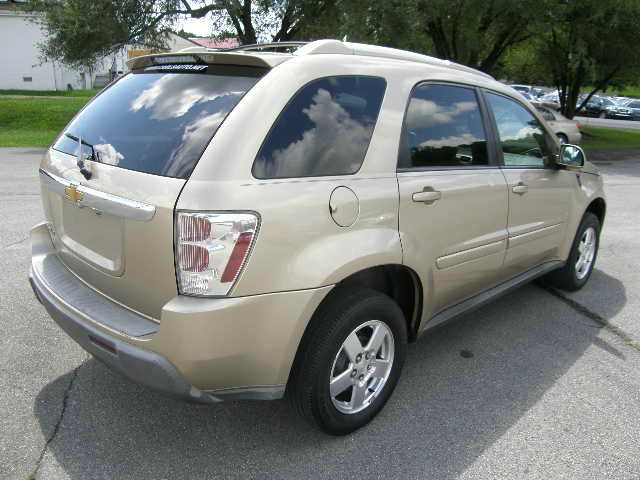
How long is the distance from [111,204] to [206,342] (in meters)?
0.72

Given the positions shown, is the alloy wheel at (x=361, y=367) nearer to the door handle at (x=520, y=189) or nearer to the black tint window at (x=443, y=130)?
the black tint window at (x=443, y=130)

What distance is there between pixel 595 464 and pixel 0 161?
39.4ft

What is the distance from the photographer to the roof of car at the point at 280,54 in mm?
2373

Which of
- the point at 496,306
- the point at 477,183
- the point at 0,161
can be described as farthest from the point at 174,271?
the point at 0,161

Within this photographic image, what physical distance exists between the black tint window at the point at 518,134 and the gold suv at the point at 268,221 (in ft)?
1.33

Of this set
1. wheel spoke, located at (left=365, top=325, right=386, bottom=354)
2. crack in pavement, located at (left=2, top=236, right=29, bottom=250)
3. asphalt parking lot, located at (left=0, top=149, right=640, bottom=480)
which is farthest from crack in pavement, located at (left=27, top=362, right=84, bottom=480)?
crack in pavement, located at (left=2, top=236, right=29, bottom=250)

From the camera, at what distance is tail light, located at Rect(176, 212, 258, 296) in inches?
80.7

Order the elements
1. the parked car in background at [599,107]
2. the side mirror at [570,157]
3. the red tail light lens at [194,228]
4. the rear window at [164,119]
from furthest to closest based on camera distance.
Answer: the parked car in background at [599,107], the side mirror at [570,157], the rear window at [164,119], the red tail light lens at [194,228]

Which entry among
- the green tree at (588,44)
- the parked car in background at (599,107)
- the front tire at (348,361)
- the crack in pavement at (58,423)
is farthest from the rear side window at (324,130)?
the parked car in background at (599,107)

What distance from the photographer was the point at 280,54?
8.05 feet

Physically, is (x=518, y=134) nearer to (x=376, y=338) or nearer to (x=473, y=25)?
(x=376, y=338)

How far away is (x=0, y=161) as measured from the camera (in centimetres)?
1114

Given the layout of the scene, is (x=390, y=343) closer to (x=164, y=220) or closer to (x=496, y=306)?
(x=164, y=220)

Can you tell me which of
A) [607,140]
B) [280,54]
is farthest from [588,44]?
[280,54]
